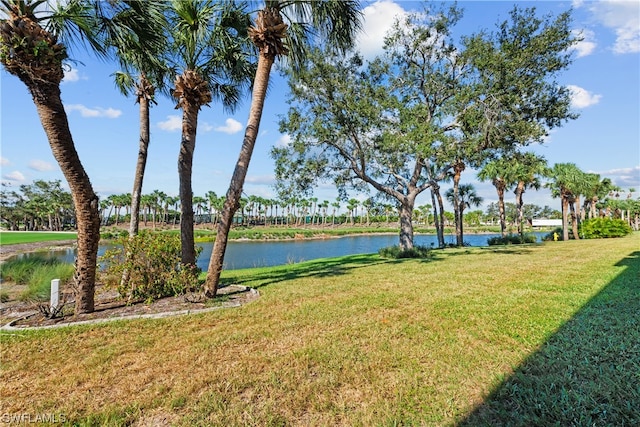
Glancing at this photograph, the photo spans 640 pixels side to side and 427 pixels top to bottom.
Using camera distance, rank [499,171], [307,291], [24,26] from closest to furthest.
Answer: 1. [24,26]
2. [307,291]
3. [499,171]

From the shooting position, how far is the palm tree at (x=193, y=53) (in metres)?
6.47

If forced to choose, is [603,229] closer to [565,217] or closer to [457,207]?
[565,217]

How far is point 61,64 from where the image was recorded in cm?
471

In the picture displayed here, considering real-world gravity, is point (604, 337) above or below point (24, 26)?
below

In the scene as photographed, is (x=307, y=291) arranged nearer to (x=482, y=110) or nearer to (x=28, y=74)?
(x=28, y=74)

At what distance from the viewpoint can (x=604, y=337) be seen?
3707mm

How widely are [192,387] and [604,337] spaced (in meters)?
4.63

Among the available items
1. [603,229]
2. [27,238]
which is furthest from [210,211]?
[603,229]

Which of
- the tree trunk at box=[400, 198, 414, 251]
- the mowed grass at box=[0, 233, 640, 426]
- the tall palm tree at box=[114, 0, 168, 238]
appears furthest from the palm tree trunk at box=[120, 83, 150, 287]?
the tree trunk at box=[400, 198, 414, 251]

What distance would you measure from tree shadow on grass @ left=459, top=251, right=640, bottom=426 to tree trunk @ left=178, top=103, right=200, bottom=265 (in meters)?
6.31

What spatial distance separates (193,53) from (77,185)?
12.1 feet

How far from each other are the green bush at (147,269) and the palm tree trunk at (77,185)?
0.78 m

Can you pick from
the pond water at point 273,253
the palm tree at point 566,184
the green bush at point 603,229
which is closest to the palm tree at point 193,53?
the pond water at point 273,253

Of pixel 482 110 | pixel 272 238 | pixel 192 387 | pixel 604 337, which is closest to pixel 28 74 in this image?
pixel 192 387
